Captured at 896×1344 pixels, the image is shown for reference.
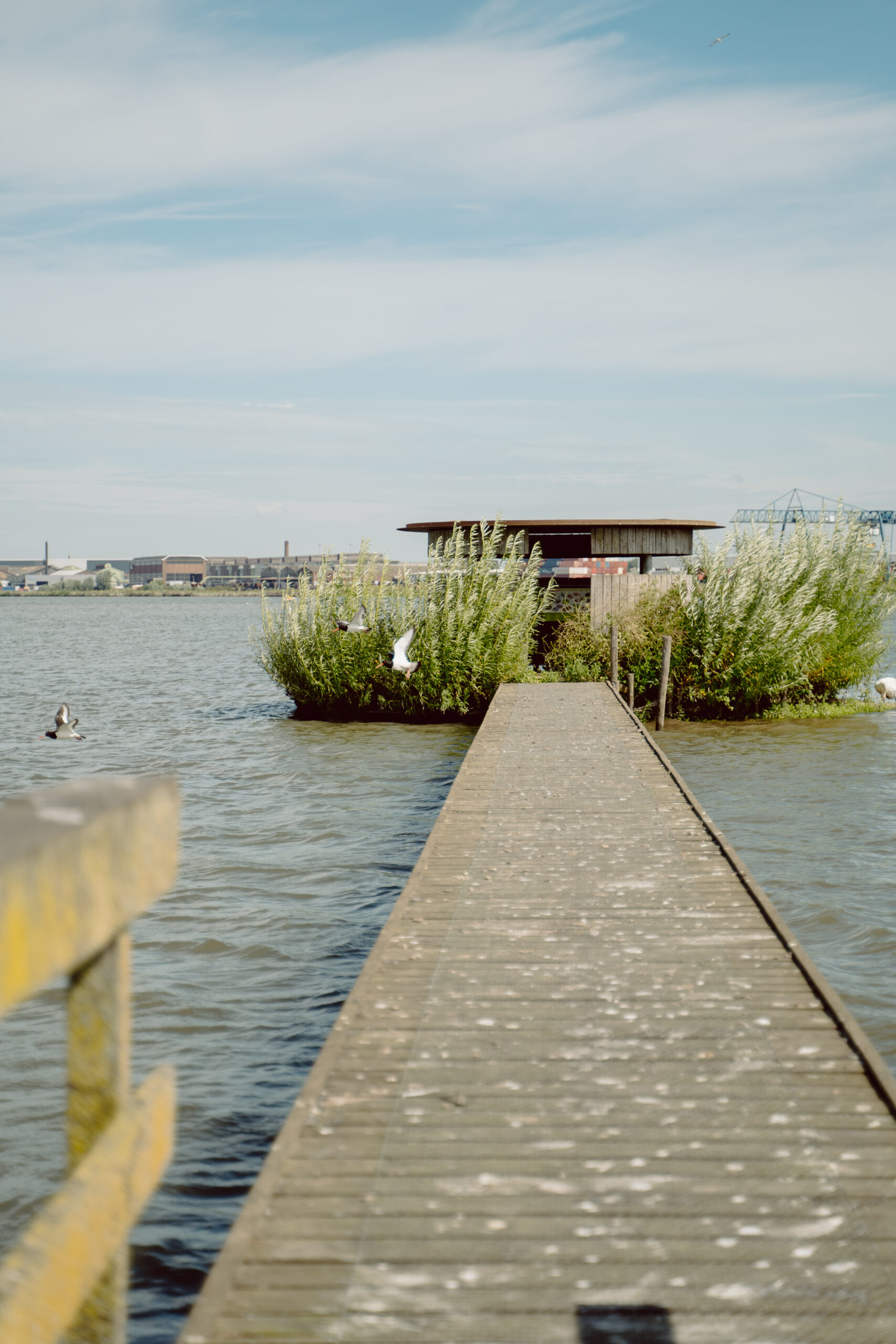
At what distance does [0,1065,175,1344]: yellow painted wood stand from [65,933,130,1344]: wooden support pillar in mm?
42


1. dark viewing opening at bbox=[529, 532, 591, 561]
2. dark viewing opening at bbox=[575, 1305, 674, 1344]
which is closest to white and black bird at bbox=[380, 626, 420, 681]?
dark viewing opening at bbox=[529, 532, 591, 561]

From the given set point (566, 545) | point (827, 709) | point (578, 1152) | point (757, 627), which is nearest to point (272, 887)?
point (578, 1152)

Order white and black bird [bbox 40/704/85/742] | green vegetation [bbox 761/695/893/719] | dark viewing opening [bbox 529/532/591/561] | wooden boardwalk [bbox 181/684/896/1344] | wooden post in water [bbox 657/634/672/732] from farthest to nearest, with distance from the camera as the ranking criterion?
dark viewing opening [bbox 529/532/591/561]
green vegetation [bbox 761/695/893/719]
wooden post in water [bbox 657/634/672/732]
white and black bird [bbox 40/704/85/742]
wooden boardwalk [bbox 181/684/896/1344]

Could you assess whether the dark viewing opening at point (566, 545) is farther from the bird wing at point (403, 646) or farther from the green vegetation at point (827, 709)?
the bird wing at point (403, 646)

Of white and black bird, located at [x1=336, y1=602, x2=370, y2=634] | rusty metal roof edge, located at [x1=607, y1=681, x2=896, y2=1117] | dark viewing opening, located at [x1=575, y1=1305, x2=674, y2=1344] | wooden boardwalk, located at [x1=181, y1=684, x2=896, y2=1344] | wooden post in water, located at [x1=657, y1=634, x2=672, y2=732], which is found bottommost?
dark viewing opening, located at [x1=575, y1=1305, x2=674, y2=1344]

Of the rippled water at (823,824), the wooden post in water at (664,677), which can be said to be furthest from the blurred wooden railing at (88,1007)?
the wooden post in water at (664,677)

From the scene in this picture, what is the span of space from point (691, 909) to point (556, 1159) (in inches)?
126

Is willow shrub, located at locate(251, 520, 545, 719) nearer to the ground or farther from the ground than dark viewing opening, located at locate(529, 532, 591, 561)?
nearer to the ground

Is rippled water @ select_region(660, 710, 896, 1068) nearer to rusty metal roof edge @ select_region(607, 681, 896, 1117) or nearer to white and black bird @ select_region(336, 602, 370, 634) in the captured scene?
rusty metal roof edge @ select_region(607, 681, 896, 1117)

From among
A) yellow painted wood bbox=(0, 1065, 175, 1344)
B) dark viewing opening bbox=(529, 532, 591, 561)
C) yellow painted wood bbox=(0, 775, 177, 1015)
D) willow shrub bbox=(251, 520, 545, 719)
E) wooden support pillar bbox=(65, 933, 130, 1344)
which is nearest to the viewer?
yellow painted wood bbox=(0, 775, 177, 1015)

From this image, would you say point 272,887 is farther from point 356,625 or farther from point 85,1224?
point 85,1224

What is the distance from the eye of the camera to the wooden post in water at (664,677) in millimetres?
20797

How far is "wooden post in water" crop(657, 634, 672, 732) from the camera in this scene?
2080cm

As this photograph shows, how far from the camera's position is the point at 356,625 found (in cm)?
1953
